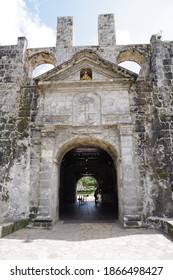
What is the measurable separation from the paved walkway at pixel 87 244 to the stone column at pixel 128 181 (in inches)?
14.5

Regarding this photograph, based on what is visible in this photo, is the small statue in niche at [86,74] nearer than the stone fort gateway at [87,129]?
No

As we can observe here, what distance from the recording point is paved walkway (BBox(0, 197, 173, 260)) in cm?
369

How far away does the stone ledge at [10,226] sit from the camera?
501 cm

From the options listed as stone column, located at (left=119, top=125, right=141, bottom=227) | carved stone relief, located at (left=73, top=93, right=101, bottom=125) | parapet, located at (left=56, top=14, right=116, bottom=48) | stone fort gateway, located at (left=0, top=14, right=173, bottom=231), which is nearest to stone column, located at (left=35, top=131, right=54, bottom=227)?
stone fort gateway, located at (left=0, top=14, right=173, bottom=231)

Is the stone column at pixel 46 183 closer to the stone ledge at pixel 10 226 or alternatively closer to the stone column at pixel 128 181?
the stone ledge at pixel 10 226

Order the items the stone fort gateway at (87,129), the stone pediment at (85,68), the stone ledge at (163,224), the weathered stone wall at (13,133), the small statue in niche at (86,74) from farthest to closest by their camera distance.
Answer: the small statue in niche at (86,74)
the stone pediment at (85,68)
the weathered stone wall at (13,133)
the stone fort gateway at (87,129)
the stone ledge at (163,224)

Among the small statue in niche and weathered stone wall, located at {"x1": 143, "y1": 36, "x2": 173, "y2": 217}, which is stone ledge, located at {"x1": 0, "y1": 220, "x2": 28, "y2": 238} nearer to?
weathered stone wall, located at {"x1": 143, "y1": 36, "x2": 173, "y2": 217}

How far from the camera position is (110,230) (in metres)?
5.82

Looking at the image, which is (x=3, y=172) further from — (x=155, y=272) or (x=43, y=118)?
(x=155, y=272)

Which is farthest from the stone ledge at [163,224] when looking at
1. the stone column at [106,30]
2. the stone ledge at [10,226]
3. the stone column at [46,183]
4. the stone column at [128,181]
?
the stone column at [106,30]

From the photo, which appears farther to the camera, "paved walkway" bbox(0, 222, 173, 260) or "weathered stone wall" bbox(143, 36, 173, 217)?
"weathered stone wall" bbox(143, 36, 173, 217)

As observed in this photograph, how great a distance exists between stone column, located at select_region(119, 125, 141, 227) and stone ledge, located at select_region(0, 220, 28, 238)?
117 inches

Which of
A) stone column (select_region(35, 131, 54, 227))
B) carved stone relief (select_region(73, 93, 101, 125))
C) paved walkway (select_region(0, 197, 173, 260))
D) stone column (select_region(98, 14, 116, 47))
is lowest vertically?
paved walkway (select_region(0, 197, 173, 260))

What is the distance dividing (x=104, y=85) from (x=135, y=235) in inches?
188
